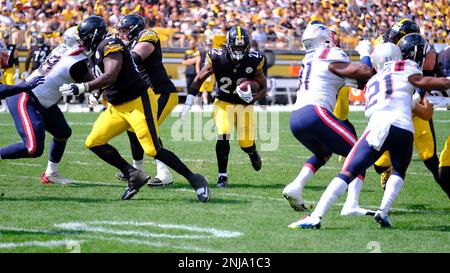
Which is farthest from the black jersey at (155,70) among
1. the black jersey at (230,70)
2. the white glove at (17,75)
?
the white glove at (17,75)

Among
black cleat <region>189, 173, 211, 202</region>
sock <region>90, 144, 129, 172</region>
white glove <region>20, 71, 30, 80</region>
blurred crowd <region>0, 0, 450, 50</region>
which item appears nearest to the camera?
black cleat <region>189, 173, 211, 202</region>

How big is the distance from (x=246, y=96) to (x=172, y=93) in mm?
838

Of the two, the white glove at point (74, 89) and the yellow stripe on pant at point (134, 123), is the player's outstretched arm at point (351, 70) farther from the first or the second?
the white glove at point (74, 89)

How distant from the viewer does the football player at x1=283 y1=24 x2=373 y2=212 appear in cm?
642

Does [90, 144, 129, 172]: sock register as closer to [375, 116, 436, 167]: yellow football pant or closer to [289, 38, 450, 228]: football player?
[289, 38, 450, 228]: football player

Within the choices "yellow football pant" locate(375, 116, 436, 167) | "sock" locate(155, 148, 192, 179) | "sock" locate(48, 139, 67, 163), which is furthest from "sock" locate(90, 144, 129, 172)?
"yellow football pant" locate(375, 116, 436, 167)

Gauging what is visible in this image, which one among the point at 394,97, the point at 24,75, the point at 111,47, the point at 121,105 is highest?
the point at 394,97

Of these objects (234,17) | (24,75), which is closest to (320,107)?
(24,75)

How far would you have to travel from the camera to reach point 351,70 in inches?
246

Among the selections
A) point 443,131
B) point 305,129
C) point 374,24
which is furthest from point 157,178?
point 374,24

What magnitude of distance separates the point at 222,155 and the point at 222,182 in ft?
0.95

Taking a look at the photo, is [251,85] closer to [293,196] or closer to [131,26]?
[131,26]

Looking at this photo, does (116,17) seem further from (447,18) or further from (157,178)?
(157,178)

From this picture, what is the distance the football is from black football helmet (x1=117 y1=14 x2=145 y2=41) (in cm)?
117
